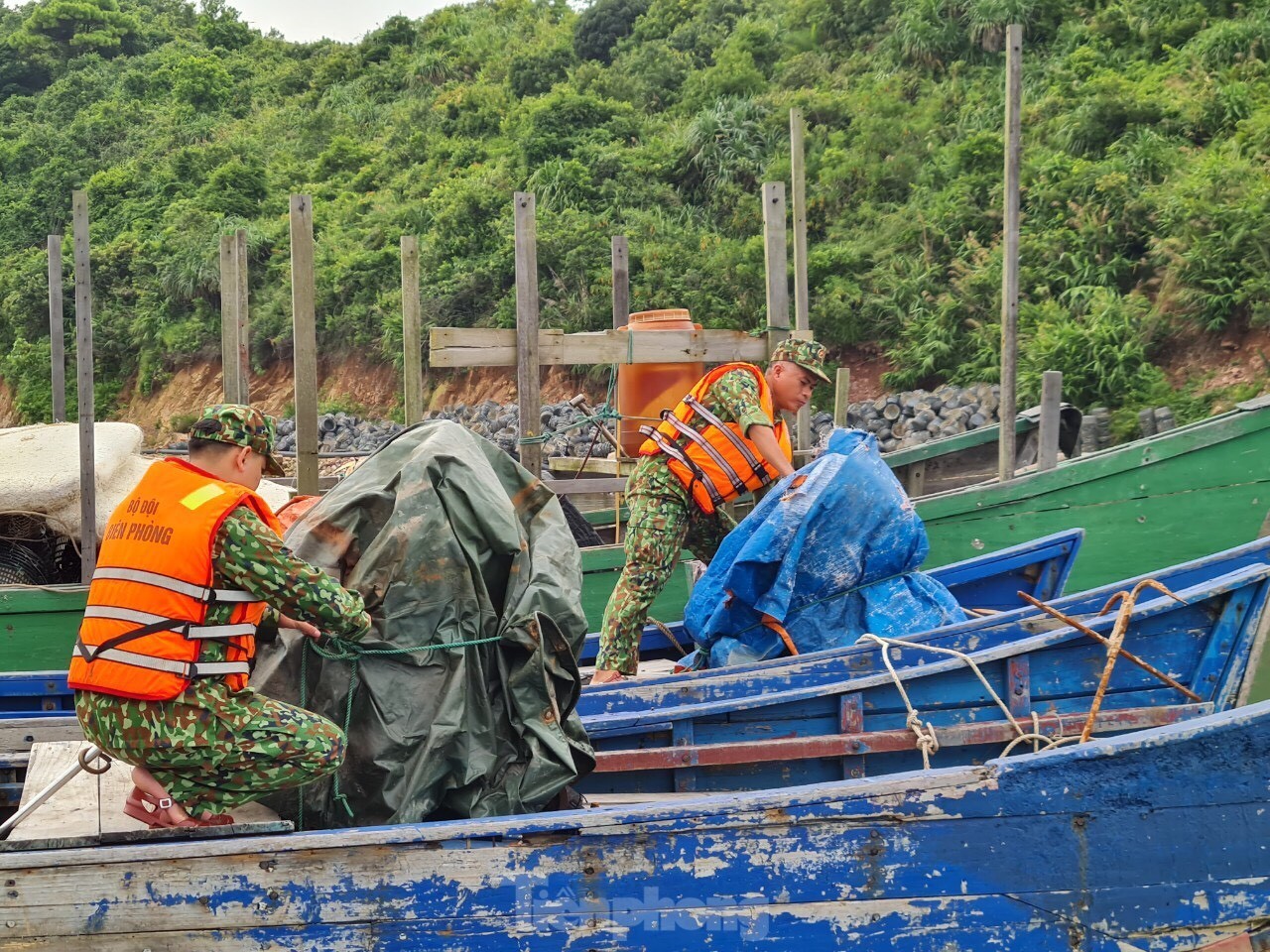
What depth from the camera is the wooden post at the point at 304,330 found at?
7340mm

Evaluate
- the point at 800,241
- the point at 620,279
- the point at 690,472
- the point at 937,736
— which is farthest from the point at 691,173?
the point at 937,736

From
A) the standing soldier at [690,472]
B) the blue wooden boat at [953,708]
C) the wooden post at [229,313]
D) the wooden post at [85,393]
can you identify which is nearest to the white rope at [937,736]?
the blue wooden boat at [953,708]

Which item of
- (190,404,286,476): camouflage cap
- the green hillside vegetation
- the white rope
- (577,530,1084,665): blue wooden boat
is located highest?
the green hillside vegetation

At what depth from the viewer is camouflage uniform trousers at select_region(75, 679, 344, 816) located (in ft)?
10.6

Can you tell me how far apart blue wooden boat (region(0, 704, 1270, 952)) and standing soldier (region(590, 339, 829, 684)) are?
8.62ft

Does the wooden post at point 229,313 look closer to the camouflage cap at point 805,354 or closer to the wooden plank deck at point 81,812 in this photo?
the camouflage cap at point 805,354

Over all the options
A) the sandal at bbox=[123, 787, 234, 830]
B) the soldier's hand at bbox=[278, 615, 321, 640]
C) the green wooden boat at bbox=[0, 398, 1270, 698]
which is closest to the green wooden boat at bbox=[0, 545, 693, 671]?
the green wooden boat at bbox=[0, 398, 1270, 698]

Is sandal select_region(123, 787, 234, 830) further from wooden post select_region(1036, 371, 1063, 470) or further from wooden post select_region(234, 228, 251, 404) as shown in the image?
wooden post select_region(234, 228, 251, 404)

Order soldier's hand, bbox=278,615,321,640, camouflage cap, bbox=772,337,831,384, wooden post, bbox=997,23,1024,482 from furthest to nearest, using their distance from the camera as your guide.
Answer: wooden post, bbox=997,23,1024,482
camouflage cap, bbox=772,337,831,384
soldier's hand, bbox=278,615,321,640

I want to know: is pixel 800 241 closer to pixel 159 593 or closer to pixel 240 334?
pixel 240 334

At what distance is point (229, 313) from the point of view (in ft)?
33.1

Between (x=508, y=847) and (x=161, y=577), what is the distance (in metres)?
1.07

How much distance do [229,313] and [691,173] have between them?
13993 millimetres

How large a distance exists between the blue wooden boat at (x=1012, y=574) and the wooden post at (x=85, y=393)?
3.19m
